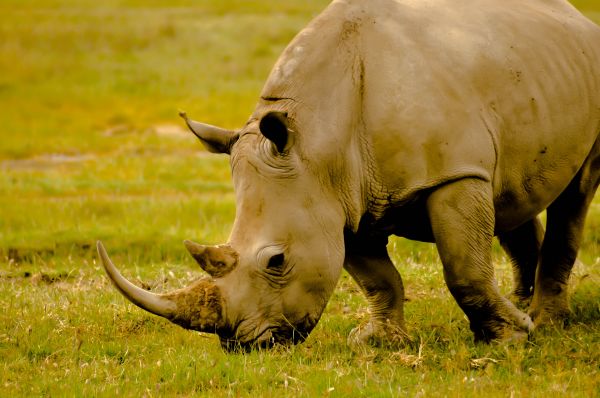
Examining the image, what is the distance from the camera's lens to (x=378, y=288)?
27.3 ft

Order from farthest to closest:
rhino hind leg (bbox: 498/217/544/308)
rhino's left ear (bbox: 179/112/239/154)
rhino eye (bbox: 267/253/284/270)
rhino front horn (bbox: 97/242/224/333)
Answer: rhino hind leg (bbox: 498/217/544/308)
rhino's left ear (bbox: 179/112/239/154)
rhino eye (bbox: 267/253/284/270)
rhino front horn (bbox: 97/242/224/333)

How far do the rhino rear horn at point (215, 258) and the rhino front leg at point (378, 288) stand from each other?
1398mm

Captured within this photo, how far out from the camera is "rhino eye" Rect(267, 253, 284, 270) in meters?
6.95

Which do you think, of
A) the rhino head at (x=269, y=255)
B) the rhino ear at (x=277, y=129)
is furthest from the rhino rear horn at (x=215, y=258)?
the rhino ear at (x=277, y=129)

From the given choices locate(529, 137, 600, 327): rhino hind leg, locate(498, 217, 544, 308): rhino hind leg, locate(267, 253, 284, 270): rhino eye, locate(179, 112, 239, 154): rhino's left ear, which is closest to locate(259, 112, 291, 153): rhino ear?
locate(179, 112, 239, 154): rhino's left ear

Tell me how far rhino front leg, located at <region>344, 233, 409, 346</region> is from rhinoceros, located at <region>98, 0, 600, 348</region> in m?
0.01

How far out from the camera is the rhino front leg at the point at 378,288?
26.8 feet

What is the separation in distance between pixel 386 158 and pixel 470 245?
31.6 inches

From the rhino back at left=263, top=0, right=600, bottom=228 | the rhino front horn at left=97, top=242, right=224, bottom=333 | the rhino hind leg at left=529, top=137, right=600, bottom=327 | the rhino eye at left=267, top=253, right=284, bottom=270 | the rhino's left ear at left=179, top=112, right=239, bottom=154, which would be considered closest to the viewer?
the rhino front horn at left=97, top=242, right=224, bottom=333

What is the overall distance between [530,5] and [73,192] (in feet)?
33.7

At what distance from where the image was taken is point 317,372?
6926 millimetres

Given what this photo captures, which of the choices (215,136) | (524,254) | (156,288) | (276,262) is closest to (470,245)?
(276,262)

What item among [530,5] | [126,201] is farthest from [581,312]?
[126,201]

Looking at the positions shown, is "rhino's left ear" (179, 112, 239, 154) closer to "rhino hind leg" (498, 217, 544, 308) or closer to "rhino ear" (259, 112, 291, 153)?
"rhino ear" (259, 112, 291, 153)
